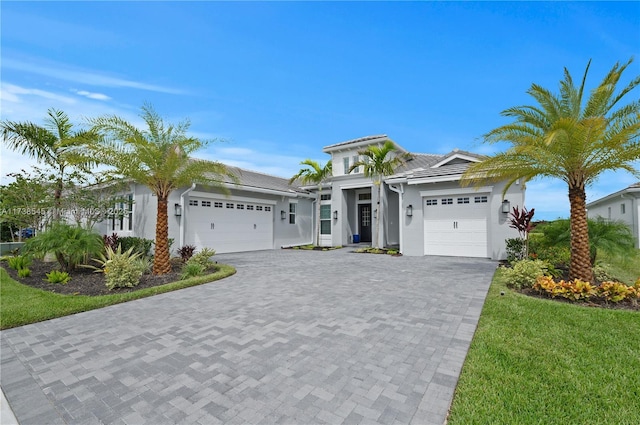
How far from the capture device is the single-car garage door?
1314cm

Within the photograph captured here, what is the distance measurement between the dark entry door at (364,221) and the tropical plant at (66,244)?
49.9ft

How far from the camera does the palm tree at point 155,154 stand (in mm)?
8867

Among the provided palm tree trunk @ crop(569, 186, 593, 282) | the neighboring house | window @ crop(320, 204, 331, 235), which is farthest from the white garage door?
the neighboring house

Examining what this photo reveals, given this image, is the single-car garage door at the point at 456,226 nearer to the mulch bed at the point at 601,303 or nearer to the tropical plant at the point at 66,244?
the mulch bed at the point at 601,303

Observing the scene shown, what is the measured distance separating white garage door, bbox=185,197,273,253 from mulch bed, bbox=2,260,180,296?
15.1 ft

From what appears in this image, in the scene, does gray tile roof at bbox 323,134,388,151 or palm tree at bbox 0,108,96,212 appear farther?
gray tile roof at bbox 323,134,388,151

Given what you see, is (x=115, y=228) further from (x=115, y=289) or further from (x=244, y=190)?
(x=115, y=289)

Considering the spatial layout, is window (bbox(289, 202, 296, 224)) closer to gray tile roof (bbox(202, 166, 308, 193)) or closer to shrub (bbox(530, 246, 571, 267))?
gray tile roof (bbox(202, 166, 308, 193))

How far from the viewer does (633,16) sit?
7.70m

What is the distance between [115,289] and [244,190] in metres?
9.47

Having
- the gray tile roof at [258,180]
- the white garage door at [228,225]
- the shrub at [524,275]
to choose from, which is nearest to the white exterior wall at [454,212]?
the shrub at [524,275]

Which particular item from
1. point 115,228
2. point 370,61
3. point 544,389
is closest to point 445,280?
point 544,389

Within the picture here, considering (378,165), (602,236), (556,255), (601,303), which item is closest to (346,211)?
(378,165)

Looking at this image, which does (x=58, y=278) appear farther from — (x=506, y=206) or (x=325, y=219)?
(x=506, y=206)
